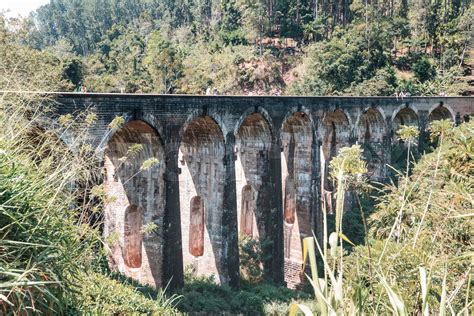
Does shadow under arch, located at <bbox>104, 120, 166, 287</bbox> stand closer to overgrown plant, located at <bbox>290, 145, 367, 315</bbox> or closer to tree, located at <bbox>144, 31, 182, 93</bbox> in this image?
overgrown plant, located at <bbox>290, 145, 367, 315</bbox>

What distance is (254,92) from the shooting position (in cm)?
4528

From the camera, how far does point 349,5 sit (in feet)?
176

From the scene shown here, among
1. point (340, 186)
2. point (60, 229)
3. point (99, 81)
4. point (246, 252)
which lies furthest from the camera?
point (99, 81)

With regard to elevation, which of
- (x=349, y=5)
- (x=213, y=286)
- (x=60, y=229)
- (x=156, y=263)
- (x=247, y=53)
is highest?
(x=349, y=5)

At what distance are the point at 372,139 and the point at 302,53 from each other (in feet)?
85.6

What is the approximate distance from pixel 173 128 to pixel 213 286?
516 centimetres

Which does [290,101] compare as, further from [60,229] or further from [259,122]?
[60,229]

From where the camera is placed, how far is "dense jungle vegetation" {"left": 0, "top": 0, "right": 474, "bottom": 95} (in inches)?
1554

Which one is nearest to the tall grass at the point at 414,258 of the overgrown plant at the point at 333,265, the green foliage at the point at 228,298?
the overgrown plant at the point at 333,265

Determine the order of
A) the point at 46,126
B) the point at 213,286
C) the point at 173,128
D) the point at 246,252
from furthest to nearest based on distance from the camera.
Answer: the point at 246,252 → the point at 213,286 → the point at 173,128 → the point at 46,126

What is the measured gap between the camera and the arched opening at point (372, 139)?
25797 millimetres

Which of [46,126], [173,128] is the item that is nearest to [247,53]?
[173,128]

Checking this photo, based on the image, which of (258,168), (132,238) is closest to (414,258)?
(132,238)

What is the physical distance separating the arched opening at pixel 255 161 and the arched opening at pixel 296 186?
7.51 ft
